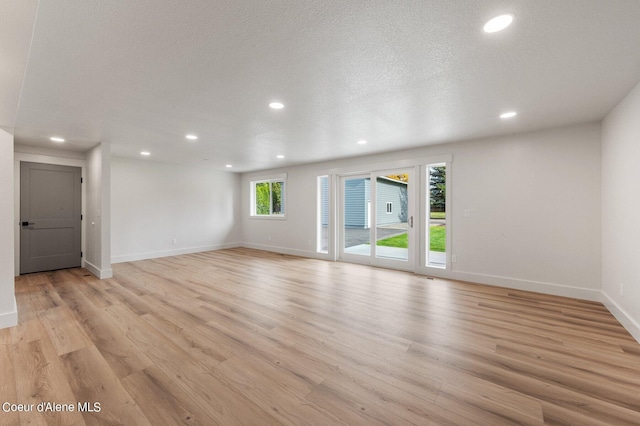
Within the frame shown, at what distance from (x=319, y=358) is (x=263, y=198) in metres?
6.74

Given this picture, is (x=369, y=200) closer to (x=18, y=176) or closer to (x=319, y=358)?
(x=319, y=358)

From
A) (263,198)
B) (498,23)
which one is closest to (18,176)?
(263,198)

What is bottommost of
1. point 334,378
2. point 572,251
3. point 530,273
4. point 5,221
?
point 334,378

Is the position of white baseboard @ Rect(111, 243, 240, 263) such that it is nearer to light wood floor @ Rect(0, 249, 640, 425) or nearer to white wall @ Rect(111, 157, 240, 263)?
white wall @ Rect(111, 157, 240, 263)

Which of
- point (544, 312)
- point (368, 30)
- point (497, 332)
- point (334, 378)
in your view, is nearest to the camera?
point (368, 30)

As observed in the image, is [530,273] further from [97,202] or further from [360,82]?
[97,202]

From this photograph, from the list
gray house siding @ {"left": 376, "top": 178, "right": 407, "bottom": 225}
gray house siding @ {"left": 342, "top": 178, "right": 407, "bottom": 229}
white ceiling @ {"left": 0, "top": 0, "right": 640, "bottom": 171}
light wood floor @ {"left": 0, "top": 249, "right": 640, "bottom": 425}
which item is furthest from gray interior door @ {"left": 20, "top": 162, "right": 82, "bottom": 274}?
gray house siding @ {"left": 376, "top": 178, "right": 407, "bottom": 225}

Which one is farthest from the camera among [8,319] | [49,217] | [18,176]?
[49,217]

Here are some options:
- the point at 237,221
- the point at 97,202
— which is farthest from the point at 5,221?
the point at 237,221

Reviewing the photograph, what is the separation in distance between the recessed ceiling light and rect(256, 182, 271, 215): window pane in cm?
712

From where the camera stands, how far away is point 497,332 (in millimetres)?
2748

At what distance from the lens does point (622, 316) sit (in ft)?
9.69

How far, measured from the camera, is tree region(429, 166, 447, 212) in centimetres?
518

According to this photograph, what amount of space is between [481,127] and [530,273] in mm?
2379
